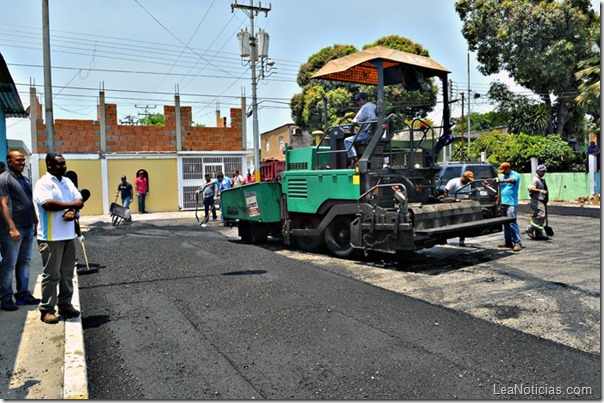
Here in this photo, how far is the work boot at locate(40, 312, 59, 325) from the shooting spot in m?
5.00

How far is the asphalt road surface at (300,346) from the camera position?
3.69 m

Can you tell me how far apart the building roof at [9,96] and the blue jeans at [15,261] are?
7.35ft

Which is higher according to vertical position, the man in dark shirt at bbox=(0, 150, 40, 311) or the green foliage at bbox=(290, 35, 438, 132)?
the green foliage at bbox=(290, 35, 438, 132)

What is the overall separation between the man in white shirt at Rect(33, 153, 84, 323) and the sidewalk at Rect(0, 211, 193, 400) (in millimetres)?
232

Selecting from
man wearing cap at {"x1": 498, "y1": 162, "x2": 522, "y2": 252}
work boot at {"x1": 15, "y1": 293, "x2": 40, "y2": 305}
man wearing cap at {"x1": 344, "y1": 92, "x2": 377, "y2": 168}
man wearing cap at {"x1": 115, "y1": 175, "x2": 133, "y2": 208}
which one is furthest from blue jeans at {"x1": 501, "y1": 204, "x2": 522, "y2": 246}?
man wearing cap at {"x1": 115, "y1": 175, "x2": 133, "y2": 208}

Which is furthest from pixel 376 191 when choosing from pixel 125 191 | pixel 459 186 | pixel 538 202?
pixel 125 191

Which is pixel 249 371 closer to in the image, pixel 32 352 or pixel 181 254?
pixel 32 352

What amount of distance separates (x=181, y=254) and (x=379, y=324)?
16.7 feet

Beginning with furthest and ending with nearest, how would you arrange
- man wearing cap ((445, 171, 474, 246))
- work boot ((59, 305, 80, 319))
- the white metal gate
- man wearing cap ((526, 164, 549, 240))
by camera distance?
the white metal gate < man wearing cap ((526, 164, 549, 240)) < man wearing cap ((445, 171, 474, 246)) < work boot ((59, 305, 80, 319))

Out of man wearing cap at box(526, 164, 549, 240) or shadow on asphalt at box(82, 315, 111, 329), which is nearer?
shadow on asphalt at box(82, 315, 111, 329)

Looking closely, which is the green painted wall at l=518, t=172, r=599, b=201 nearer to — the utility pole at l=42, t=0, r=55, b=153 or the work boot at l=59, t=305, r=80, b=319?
the utility pole at l=42, t=0, r=55, b=153

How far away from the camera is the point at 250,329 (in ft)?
16.3

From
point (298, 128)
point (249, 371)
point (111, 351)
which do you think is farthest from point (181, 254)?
point (298, 128)

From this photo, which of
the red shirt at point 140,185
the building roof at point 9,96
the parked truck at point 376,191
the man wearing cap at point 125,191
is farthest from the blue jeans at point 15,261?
the red shirt at point 140,185
